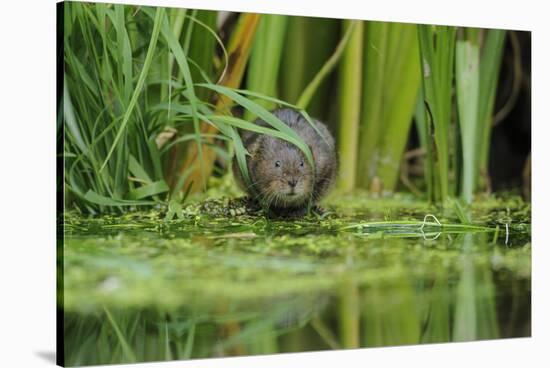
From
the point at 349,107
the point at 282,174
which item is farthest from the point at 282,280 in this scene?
the point at 349,107

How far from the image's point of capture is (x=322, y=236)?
15.8 ft

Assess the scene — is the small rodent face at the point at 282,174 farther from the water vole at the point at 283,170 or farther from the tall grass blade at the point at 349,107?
the tall grass blade at the point at 349,107

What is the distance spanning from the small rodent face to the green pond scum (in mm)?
121

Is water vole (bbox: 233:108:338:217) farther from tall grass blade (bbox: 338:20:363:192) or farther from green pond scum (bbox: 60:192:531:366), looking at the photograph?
tall grass blade (bbox: 338:20:363:192)

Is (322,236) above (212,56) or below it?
below

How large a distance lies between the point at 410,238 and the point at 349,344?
0.76 metres

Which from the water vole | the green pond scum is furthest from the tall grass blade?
the water vole

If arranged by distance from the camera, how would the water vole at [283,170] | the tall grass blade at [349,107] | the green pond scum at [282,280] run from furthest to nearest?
the tall grass blade at [349,107] < the water vole at [283,170] < the green pond scum at [282,280]

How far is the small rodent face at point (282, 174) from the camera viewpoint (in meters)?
4.92

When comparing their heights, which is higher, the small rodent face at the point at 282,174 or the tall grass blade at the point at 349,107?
the tall grass blade at the point at 349,107

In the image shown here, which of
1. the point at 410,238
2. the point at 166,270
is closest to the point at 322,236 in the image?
the point at 410,238

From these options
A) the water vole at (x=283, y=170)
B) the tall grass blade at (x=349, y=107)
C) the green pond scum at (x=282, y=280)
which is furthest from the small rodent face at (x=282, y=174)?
the tall grass blade at (x=349, y=107)

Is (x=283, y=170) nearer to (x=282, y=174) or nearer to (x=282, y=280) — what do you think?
(x=282, y=174)

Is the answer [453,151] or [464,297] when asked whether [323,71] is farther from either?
[464,297]
